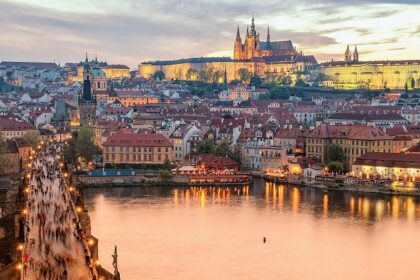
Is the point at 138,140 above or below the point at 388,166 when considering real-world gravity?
above

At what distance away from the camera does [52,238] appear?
12125mm

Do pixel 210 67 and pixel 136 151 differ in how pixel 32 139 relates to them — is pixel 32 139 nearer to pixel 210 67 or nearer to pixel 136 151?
pixel 136 151

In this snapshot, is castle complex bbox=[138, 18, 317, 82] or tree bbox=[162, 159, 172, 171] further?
castle complex bbox=[138, 18, 317, 82]

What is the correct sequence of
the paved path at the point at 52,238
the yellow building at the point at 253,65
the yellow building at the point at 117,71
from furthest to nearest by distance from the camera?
the yellow building at the point at 117,71
the yellow building at the point at 253,65
the paved path at the point at 52,238

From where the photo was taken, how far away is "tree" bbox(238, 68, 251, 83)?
74.6 m

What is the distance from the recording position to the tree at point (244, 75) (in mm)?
74562

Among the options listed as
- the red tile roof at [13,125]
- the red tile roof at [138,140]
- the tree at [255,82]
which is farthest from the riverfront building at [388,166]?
the tree at [255,82]

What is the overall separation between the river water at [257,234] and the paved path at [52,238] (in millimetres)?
819

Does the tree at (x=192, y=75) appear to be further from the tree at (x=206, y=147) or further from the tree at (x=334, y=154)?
the tree at (x=334, y=154)

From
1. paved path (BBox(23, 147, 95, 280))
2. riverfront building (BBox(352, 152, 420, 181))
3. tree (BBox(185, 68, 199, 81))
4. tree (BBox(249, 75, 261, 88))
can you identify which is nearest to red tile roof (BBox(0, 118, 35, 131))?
riverfront building (BBox(352, 152, 420, 181))

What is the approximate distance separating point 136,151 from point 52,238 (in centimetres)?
1505

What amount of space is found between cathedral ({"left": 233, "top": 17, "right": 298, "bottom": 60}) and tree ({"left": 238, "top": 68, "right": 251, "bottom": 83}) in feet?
14.1

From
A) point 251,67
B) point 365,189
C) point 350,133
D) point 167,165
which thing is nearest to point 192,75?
point 251,67

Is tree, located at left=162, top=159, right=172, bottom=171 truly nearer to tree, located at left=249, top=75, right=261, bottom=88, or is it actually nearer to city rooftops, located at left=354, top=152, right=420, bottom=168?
city rooftops, located at left=354, top=152, right=420, bottom=168
